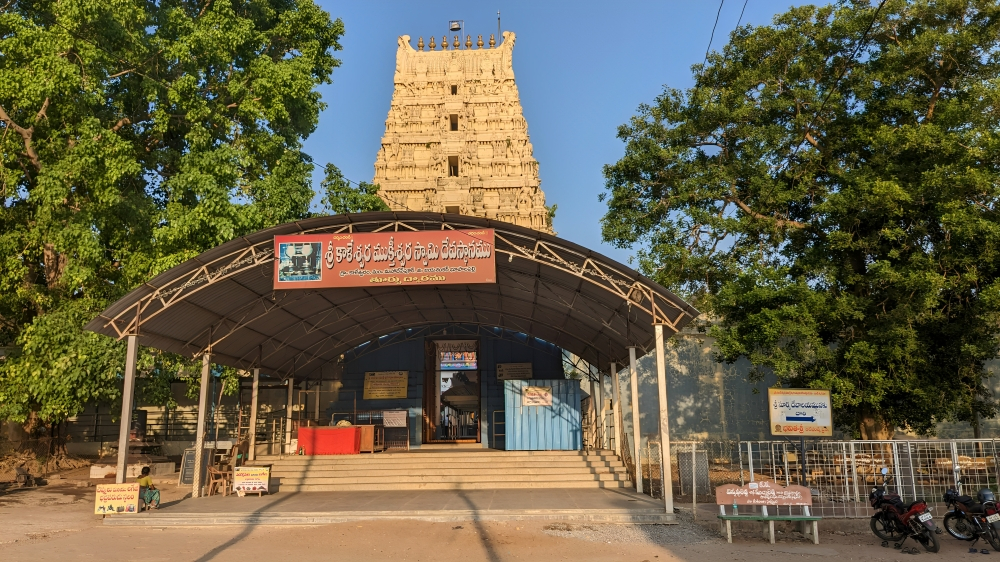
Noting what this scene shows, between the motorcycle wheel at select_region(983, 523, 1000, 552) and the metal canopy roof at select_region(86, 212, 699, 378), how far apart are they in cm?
568

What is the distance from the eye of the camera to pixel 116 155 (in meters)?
17.5

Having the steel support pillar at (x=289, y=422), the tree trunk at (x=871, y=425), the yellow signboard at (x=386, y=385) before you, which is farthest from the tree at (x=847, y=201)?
the steel support pillar at (x=289, y=422)

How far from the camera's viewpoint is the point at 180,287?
1398 cm

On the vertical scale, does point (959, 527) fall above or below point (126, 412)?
below

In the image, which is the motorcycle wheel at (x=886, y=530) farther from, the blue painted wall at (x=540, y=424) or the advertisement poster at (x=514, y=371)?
the advertisement poster at (x=514, y=371)

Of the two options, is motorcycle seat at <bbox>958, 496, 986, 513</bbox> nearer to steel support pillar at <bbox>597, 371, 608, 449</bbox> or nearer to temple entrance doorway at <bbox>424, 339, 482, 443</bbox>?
steel support pillar at <bbox>597, 371, 608, 449</bbox>

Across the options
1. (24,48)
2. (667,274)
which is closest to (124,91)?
(24,48)

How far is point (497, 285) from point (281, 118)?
792cm

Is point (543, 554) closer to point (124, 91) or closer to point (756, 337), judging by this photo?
point (756, 337)

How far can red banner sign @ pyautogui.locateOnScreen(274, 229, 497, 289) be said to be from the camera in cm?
1359

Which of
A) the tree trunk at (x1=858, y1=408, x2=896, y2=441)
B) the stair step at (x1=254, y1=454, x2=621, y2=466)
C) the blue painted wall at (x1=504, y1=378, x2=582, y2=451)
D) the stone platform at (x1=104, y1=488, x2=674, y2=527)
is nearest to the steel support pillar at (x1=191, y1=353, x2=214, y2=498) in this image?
the stone platform at (x1=104, y1=488, x2=674, y2=527)

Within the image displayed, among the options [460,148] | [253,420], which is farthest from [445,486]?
[460,148]

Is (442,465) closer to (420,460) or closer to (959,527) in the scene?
(420,460)

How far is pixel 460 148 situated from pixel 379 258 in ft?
77.9
